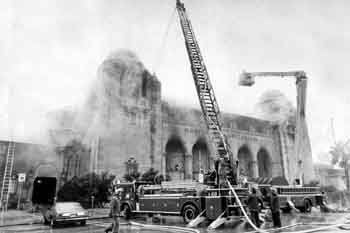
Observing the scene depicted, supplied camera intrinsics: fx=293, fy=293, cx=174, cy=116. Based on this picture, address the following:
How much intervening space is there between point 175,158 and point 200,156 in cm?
464

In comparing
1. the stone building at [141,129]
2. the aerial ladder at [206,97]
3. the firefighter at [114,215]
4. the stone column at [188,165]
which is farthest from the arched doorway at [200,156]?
the firefighter at [114,215]

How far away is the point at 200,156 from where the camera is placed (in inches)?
1651

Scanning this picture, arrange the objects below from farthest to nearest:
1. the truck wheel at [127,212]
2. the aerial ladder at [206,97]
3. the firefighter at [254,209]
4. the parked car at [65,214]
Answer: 1. the aerial ladder at [206,97]
2. the truck wheel at [127,212]
3. the parked car at [65,214]
4. the firefighter at [254,209]

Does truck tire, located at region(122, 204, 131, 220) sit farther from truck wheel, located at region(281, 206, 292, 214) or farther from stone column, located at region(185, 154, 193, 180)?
stone column, located at region(185, 154, 193, 180)

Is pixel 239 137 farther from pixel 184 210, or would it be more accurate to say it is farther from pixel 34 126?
pixel 184 210

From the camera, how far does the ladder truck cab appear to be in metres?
12.1

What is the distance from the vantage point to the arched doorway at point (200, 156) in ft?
135

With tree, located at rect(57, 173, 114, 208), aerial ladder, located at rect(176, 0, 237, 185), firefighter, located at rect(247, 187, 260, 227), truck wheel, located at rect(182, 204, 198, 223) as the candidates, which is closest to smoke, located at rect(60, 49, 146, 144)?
tree, located at rect(57, 173, 114, 208)

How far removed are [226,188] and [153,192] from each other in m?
4.18

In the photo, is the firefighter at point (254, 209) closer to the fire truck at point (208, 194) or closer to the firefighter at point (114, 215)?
the fire truck at point (208, 194)

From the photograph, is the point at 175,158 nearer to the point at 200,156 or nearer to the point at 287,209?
the point at 200,156

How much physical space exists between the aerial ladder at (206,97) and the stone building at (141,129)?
3.36 m

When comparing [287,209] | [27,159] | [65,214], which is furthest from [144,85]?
[65,214]

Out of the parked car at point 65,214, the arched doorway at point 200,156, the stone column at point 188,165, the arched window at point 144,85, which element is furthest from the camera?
the arched doorway at point 200,156
